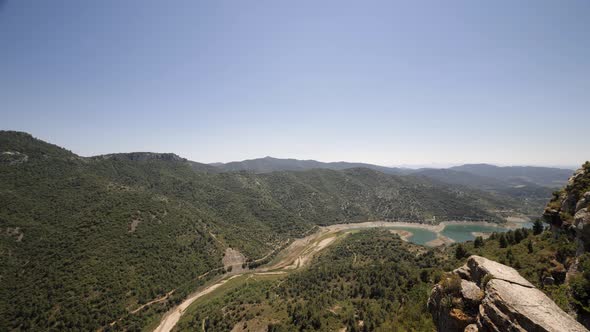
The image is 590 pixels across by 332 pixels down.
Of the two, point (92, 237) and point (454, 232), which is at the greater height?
point (92, 237)

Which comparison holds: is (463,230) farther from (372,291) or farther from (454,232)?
(372,291)

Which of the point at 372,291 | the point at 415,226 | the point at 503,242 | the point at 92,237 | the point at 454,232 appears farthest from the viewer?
the point at 415,226

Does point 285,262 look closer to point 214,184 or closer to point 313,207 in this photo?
point 313,207

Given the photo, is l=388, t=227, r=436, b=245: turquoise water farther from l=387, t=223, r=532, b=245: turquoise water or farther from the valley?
the valley

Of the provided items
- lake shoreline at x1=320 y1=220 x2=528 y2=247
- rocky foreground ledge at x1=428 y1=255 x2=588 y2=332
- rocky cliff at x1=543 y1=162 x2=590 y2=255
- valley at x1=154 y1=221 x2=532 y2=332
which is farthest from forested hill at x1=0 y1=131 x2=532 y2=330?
rocky cliff at x1=543 y1=162 x2=590 y2=255

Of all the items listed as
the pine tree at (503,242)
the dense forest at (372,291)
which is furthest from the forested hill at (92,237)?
the pine tree at (503,242)

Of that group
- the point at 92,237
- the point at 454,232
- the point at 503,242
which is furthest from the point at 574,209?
the point at 454,232
